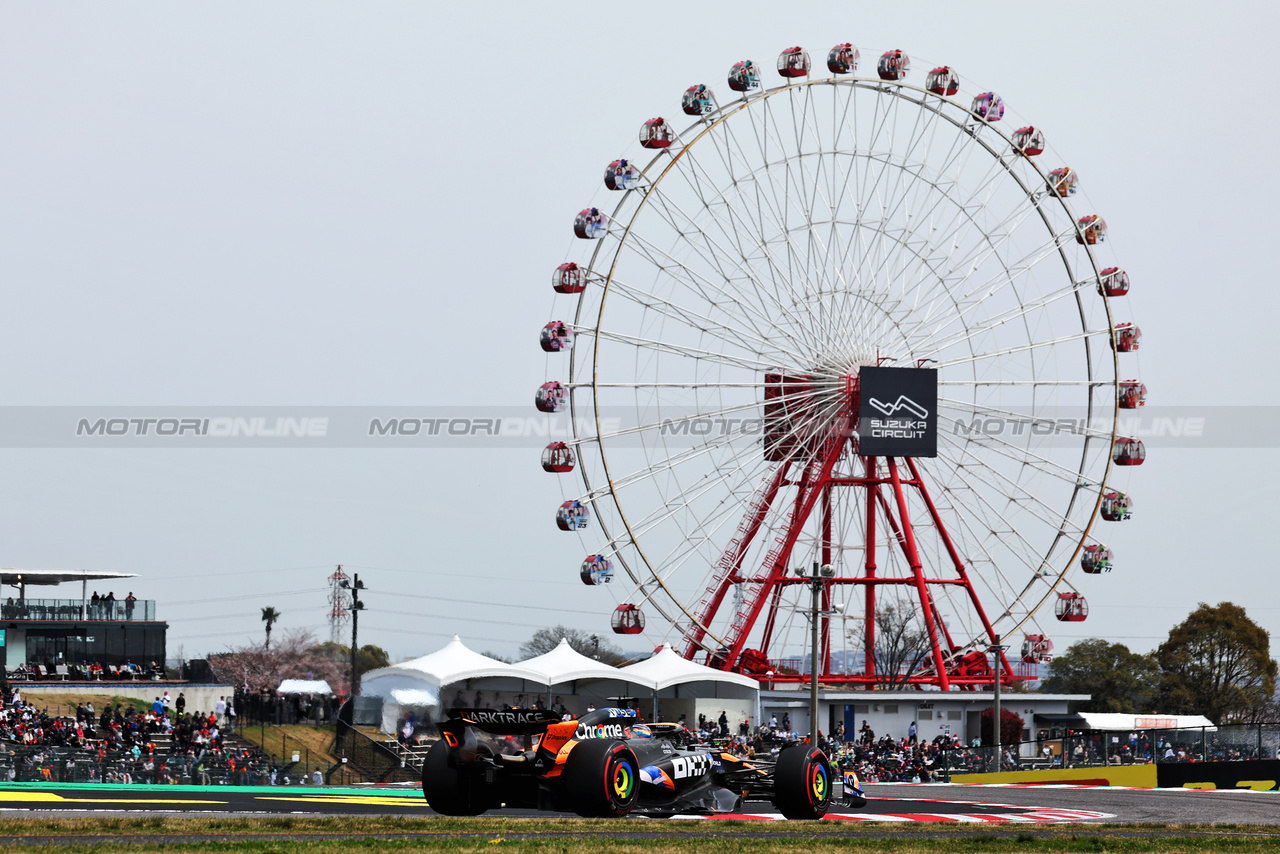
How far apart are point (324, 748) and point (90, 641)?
37.5 feet

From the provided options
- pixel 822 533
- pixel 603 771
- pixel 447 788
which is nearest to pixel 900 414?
pixel 822 533

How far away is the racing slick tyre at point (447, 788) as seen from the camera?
1819 centimetres

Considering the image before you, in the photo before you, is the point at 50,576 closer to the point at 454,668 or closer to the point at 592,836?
the point at 454,668

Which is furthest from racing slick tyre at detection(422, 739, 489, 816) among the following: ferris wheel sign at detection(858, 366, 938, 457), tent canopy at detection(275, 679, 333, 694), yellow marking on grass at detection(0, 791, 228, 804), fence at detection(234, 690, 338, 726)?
tent canopy at detection(275, 679, 333, 694)

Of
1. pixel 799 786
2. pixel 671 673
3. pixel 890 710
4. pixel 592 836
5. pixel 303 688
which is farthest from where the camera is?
pixel 303 688

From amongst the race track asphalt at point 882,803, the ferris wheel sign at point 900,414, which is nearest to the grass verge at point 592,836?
the race track asphalt at point 882,803

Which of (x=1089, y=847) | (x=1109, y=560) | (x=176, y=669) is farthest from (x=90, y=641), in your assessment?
(x=1089, y=847)

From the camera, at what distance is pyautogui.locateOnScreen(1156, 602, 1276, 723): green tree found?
8425cm

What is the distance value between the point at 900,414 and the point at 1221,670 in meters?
46.8

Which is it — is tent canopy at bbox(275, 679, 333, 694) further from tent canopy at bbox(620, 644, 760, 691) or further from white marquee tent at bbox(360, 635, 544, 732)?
tent canopy at bbox(620, 644, 760, 691)

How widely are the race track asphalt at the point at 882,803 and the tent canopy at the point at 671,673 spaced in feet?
38.6

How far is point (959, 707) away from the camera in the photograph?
52938 millimetres

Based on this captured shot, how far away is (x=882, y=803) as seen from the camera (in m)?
27.7

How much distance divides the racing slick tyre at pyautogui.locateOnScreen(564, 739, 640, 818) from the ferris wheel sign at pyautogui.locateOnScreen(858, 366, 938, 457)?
3173 cm
